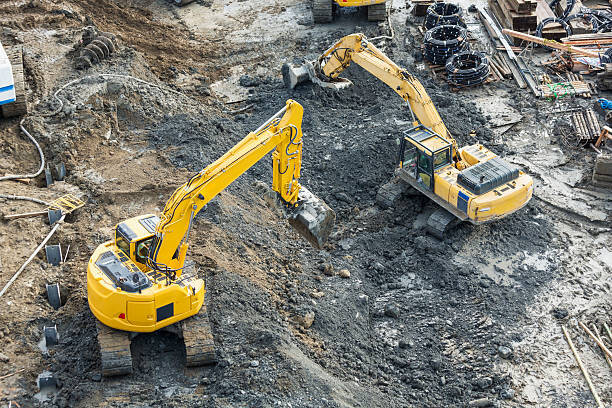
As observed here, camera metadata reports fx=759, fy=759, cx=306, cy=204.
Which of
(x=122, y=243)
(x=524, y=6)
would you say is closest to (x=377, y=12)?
(x=524, y=6)

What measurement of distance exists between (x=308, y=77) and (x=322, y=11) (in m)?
5.51

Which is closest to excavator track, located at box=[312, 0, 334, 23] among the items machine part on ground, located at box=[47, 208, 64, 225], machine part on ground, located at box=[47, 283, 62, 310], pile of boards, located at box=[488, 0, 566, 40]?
pile of boards, located at box=[488, 0, 566, 40]

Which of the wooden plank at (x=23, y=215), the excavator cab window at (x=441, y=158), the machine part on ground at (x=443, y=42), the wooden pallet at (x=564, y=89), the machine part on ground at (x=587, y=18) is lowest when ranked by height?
the wooden pallet at (x=564, y=89)

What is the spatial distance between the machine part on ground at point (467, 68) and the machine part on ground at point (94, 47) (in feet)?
35.7

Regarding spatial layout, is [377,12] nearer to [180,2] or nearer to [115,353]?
[180,2]

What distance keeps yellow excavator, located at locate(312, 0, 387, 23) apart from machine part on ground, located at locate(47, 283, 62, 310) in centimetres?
1606

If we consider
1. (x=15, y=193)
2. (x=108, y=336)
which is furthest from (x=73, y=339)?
(x=15, y=193)

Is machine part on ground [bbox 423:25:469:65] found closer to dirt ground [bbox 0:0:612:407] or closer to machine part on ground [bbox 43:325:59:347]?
dirt ground [bbox 0:0:612:407]

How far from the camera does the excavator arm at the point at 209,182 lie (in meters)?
13.7

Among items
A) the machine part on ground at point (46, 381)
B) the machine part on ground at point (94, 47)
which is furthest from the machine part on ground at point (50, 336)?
the machine part on ground at point (94, 47)

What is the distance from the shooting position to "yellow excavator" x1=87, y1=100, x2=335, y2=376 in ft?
44.9

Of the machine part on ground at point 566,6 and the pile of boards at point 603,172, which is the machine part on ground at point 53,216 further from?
the machine part on ground at point 566,6

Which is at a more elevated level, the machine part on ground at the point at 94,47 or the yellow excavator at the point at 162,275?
the yellow excavator at the point at 162,275

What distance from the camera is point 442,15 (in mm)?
→ 26938
